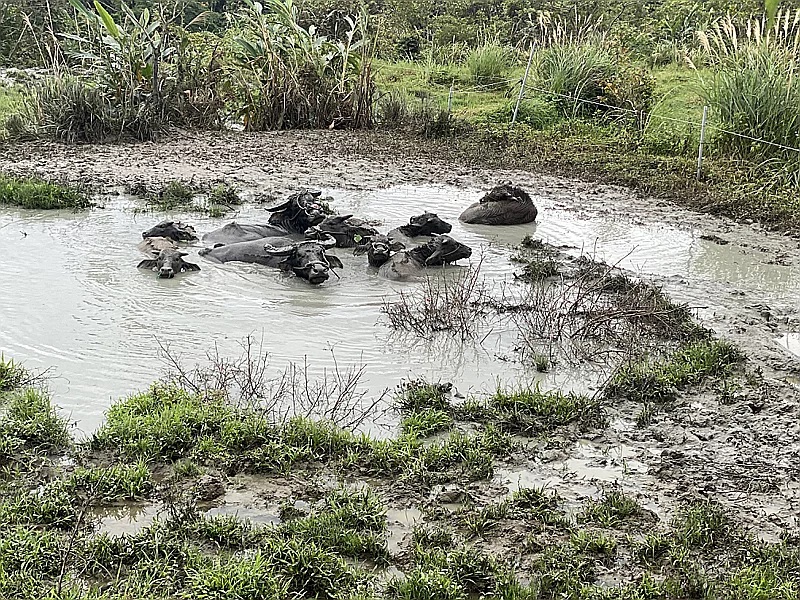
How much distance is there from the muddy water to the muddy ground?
0.46m

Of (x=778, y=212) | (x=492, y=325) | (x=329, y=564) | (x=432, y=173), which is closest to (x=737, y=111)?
(x=778, y=212)

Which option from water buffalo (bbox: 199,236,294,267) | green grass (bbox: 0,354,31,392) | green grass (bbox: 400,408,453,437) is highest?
water buffalo (bbox: 199,236,294,267)

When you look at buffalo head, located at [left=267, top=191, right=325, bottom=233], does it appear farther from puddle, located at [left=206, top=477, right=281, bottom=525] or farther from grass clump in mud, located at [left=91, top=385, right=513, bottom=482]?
puddle, located at [left=206, top=477, right=281, bottom=525]

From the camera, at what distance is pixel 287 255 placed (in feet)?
22.0

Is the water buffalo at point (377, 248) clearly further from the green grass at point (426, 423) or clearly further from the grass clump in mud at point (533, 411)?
the green grass at point (426, 423)

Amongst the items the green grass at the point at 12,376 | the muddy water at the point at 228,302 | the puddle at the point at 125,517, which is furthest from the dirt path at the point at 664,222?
the green grass at the point at 12,376

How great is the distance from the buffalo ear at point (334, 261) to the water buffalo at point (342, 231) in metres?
0.45

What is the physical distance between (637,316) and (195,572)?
11.3ft

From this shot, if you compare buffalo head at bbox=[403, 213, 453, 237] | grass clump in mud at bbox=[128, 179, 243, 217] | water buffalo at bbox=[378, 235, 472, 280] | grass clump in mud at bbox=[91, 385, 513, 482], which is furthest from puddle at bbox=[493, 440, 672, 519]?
grass clump in mud at bbox=[128, 179, 243, 217]

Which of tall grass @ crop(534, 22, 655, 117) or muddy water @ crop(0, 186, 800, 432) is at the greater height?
tall grass @ crop(534, 22, 655, 117)

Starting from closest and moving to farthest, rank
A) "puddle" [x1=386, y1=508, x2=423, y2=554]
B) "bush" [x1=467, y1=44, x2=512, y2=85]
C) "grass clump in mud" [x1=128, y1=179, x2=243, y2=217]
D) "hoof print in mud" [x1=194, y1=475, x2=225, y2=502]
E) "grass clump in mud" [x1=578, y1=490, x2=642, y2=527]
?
"puddle" [x1=386, y1=508, x2=423, y2=554]
"grass clump in mud" [x1=578, y1=490, x2=642, y2=527]
"hoof print in mud" [x1=194, y1=475, x2=225, y2=502]
"grass clump in mud" [x1=128, y1=179, x2=243, y2=217]
"bush" [x1=467, y1=44, x2=512, y2=85]

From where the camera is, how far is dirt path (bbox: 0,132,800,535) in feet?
13.1

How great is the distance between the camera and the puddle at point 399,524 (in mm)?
3484

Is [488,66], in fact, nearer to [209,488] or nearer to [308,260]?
[308,260]
